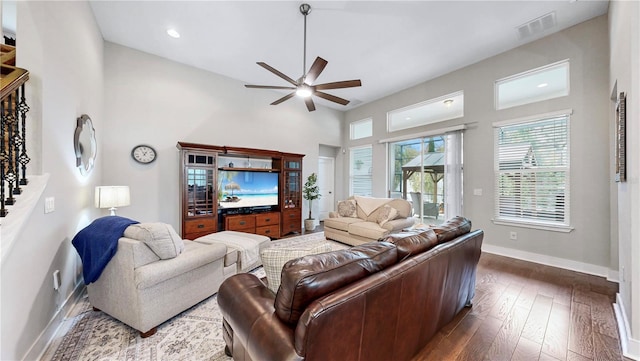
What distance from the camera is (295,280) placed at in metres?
1.00

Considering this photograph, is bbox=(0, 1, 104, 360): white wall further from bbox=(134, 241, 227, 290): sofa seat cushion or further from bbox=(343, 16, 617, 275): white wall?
bbox=(343, 16, 617, 275): white wall

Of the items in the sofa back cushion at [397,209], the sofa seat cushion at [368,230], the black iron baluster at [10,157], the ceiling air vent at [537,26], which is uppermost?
the ceiling air vent at [537,26]

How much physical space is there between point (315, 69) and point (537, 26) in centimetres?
336

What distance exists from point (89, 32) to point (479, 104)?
612cm

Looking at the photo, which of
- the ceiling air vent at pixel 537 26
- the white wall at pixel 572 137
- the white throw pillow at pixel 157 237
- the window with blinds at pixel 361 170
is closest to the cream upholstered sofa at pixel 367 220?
the white wall at pixel 572 137

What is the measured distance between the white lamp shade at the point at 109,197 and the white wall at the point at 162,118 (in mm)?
987

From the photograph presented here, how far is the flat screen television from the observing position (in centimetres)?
458

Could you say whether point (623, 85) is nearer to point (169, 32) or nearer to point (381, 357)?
point (381, 357)

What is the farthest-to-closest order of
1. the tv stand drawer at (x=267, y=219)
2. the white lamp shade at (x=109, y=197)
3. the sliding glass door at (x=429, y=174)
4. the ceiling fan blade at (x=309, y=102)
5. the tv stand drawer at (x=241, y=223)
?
the tv stand drawer at (x=267, y=219)
the sliding glass door at (x=429, y=174)
the tv stand drawer at (x=241, y=223)
the ceiling fan blade at (x=309, y=102)
the white lamp shade at (x=109, y=197)

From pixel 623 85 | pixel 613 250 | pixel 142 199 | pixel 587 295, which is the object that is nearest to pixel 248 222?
pixel 142 199

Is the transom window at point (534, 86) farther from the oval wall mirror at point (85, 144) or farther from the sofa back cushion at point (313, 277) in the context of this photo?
the oval wall mirror at point (85, 144)

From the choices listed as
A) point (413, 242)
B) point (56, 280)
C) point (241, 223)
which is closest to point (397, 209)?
point (413, 242)

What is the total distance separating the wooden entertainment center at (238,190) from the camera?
404 cm

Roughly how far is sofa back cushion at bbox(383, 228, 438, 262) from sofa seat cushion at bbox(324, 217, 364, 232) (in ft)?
8.67
